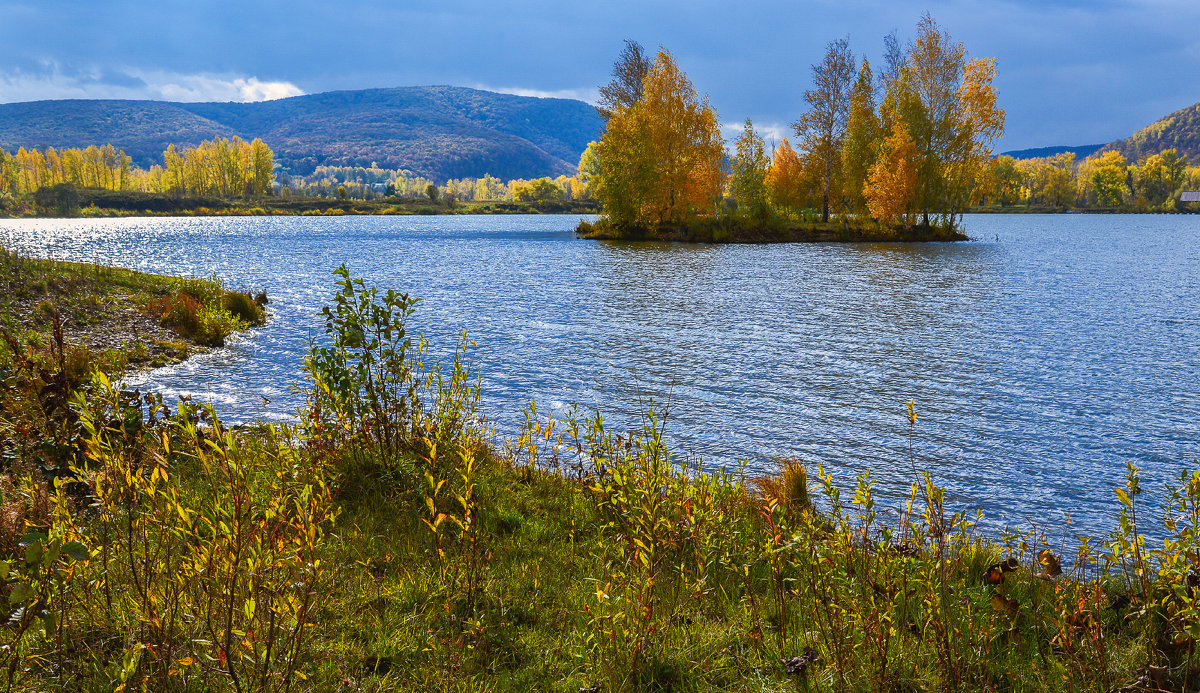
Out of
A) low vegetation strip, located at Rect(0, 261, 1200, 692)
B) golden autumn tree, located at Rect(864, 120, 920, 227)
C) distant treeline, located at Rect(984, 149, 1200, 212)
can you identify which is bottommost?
low vegetation strip, located at Rect(0, 261, 1200, 692)

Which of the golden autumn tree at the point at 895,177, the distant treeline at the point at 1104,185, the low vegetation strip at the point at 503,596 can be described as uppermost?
the distant treeline at the point at 1104,185

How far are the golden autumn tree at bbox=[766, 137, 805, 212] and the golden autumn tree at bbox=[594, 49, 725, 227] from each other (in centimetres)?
1614

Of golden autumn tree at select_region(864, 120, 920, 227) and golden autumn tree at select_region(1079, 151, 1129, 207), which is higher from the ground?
golden autumn tree at select_region(1079, 151, 1129, 207)

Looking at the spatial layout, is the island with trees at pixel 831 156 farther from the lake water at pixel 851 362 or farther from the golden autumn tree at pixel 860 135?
the lake water at pixel 851 362

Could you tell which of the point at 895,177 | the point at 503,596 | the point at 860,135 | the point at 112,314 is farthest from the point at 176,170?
the point at 503,596

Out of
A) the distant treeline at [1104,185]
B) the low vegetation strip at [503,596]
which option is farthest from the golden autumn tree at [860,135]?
the distant treeline at [1104,185]

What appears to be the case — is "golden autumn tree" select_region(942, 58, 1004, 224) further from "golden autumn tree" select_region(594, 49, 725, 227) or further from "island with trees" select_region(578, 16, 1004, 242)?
"golden autumn tree" select_region(594, 49, 725, 227)

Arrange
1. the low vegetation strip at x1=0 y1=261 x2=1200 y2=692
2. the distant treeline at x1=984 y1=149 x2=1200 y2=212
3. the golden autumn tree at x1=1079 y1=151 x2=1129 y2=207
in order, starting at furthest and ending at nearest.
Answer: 1. the golden autumn tree at x1=1079 y1=151 x2=1129 y2=207
2. the distant treeline at x1=984 y1=149 x2=1200 y2=212
3. the low vegetation strip at x1=0 y1=261 x2=1200 y2=692

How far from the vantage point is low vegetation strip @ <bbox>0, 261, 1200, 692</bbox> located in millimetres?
3092

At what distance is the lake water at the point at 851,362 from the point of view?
8.67 m

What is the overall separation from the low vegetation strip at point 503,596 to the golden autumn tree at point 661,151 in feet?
152

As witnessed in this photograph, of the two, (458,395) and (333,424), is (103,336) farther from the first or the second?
(458,395)

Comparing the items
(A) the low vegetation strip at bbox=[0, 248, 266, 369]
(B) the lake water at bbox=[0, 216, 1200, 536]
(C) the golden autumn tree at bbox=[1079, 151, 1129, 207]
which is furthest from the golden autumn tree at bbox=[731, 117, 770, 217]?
(C) the golden autumn tree at bbox=[1079, 151, 1129, 207]

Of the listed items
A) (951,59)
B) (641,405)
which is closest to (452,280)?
(641,405)
